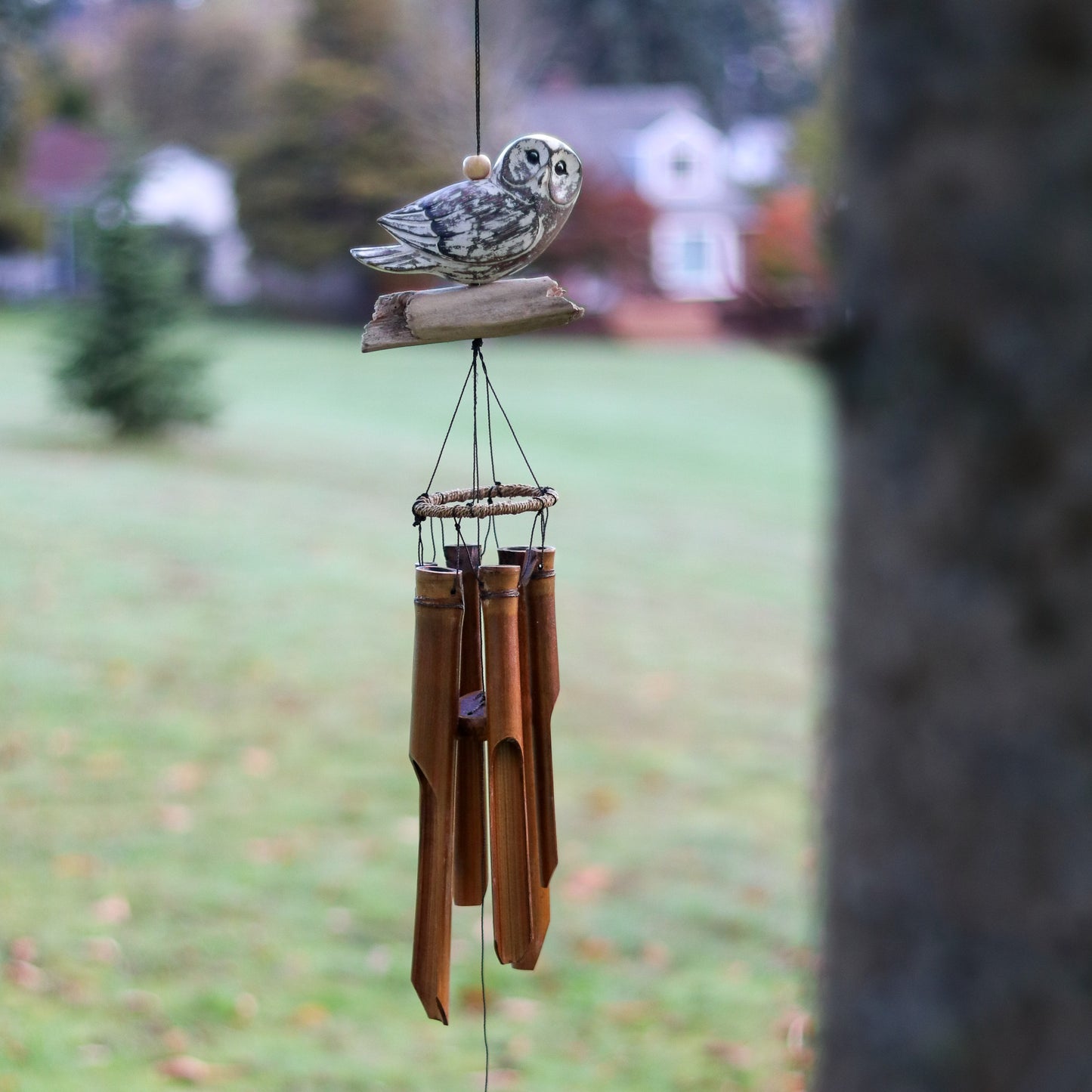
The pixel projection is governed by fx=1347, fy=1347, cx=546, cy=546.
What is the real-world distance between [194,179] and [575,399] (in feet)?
94.5

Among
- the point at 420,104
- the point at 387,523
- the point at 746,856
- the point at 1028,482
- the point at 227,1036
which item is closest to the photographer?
the point at 1028,482

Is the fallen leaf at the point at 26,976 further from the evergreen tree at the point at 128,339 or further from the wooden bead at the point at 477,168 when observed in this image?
the evergreen tree at the point at 128,339

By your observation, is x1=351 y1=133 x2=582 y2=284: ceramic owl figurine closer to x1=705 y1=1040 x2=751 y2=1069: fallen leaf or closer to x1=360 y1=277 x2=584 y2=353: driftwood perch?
x1=360 y1=277 x2=584 y2=353: driftwood perch

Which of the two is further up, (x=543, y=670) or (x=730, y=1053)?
(x=543, y=670)

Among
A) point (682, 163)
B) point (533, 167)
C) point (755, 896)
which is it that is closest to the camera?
point (533, 167)

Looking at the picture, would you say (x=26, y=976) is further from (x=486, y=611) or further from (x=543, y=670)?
(x=486, y=611)

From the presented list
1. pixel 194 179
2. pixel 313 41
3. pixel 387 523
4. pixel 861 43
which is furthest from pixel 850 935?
pixel 194 179

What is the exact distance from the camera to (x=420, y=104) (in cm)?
3525

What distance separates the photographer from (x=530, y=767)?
8.50 ft

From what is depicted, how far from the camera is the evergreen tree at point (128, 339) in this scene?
14945mm

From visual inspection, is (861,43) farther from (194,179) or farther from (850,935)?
(194,179)

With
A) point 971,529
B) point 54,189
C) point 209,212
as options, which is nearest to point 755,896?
point 971,529

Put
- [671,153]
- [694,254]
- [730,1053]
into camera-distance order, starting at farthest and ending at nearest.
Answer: [671,153] < [694,254] < [730,1053]

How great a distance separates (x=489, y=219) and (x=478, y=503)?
541 mm
